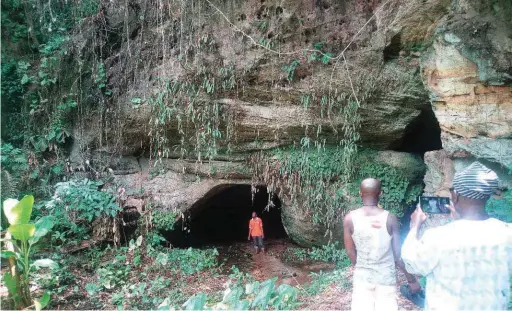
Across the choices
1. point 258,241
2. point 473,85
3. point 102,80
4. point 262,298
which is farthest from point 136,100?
point 473,85

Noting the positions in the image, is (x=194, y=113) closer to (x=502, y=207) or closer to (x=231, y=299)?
(x=231, y=299)

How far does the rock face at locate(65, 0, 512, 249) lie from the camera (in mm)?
5867

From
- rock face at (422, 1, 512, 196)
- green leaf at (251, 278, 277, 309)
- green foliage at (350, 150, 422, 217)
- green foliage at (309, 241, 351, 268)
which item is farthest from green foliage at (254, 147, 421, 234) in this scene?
green leaf at (251, 278, 277, 309)

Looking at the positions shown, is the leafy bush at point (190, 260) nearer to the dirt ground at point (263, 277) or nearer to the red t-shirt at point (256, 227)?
the dirt ground at point (263, 277)

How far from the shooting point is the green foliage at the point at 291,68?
6.91 m

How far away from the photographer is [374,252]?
2877 millimetres

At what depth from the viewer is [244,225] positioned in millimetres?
13078

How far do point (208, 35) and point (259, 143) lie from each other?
247cm

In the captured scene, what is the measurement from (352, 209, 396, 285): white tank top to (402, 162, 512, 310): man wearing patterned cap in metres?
0.66

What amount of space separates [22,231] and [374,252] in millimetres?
4145

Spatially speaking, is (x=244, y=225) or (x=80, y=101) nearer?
(x=80, y=101)

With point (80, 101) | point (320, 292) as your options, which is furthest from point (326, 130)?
point (80, 101)

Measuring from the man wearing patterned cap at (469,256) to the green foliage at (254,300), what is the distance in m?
2.55

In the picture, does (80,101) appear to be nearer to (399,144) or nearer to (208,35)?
(208,35)
